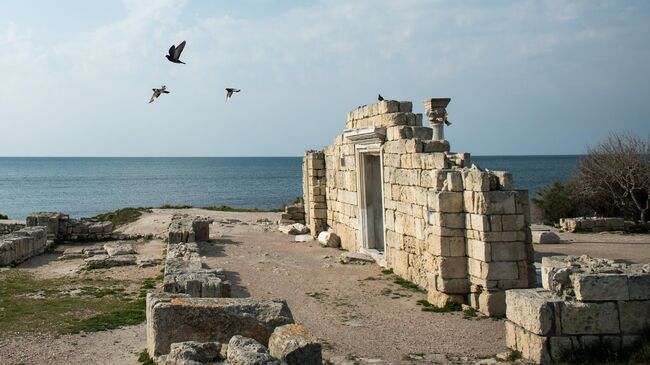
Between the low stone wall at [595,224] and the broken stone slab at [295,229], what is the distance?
29.3 ft

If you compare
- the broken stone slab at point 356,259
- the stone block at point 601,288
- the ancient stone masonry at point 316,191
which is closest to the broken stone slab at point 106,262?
the broken stone slab at point 356,259

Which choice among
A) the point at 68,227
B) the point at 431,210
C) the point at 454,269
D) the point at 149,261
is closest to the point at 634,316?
the point at 454,269

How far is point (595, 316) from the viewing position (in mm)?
6926

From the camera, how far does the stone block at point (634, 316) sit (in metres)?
6.95

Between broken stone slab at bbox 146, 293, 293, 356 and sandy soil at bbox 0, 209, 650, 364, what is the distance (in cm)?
100

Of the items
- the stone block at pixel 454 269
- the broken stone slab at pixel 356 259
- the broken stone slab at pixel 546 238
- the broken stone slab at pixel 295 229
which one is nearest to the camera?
the stone block at pixel 454 269

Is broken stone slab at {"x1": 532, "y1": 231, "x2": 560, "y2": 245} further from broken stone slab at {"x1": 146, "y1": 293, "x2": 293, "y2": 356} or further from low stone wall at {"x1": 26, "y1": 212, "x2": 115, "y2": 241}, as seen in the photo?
low stone wall at {"x1": 26, "y1": 212, "x2": 115, "y2": 241}

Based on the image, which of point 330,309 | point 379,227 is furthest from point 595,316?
point 379,227

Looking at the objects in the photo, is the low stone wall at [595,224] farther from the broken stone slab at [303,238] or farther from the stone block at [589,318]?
the stone block at [589,318]

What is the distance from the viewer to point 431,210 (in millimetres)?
10867

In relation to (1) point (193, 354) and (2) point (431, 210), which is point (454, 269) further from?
(1) point (193, 354)

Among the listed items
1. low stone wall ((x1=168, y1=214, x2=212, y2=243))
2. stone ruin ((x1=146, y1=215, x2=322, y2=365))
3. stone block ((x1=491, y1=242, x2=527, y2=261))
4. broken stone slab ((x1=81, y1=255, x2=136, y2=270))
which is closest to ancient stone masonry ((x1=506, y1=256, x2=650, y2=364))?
stone block ((x1=491, y1=242, x2=527, y2=261))

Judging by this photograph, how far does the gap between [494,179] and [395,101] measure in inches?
177

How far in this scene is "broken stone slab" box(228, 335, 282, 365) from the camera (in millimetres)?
4934
